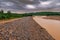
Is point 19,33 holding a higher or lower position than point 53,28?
higher

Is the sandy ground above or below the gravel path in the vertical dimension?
below

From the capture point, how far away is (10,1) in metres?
10.1

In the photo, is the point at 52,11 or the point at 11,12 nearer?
the point at 11,12

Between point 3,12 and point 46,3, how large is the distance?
2.84m

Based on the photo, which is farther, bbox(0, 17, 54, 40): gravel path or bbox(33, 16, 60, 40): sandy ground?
bbox(33, 16, 60, 40): sandy ground

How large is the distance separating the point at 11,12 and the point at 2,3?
2.61ft

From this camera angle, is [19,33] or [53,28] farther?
[53,28]

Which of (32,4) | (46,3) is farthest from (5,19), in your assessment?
(46,3)

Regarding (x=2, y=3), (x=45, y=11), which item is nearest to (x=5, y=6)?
(x=2, y=3)

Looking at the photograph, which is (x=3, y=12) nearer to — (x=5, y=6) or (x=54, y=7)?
(x=5, y=6)

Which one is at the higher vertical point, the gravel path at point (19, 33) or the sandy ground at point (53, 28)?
the gravel path at point (19, 33)

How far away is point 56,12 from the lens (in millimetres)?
10977

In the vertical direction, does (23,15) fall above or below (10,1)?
below

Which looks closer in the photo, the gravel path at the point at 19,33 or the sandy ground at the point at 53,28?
the gravel path at the point at 19,33
